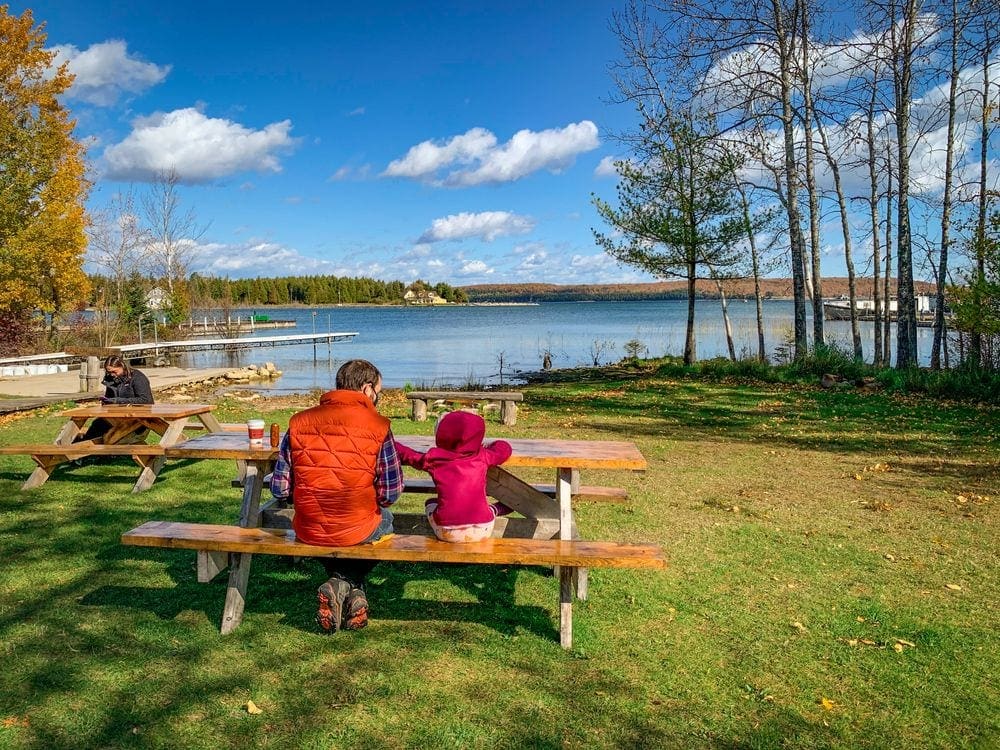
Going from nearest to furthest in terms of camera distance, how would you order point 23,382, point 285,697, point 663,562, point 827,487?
point 285,697, point 663,562, point 827,487, point 23,382

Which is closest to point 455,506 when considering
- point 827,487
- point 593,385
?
point 827,487

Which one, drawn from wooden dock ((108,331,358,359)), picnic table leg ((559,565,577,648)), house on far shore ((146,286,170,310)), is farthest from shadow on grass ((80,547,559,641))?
house on far shore ((146,286,170,310))

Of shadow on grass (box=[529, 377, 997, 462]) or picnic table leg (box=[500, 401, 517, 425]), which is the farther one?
picnic table leg (box=[500, 401, 517, 425])

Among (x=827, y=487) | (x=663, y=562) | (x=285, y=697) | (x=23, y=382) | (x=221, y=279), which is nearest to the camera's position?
(x=285, y=697)

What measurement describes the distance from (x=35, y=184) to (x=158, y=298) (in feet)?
66.4

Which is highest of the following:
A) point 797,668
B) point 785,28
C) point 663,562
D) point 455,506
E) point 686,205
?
point 785,28

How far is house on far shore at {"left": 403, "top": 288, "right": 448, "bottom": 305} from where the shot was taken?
157m

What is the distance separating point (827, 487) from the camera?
24.8 feet

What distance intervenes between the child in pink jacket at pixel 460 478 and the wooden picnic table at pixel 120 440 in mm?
3789

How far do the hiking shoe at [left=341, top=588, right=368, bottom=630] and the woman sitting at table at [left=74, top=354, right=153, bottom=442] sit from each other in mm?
4937

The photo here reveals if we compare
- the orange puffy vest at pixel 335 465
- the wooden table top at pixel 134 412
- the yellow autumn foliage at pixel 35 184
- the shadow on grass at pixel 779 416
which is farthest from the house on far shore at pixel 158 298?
the orange puffy vest at pixel 335 465

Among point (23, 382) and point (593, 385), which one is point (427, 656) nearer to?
point (593, 385)

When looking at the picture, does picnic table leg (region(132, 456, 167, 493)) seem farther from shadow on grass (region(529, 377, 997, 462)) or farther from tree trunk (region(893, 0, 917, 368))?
tree trunk (region(893, 0, 917, 368))

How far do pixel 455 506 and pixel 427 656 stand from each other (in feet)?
2.49
